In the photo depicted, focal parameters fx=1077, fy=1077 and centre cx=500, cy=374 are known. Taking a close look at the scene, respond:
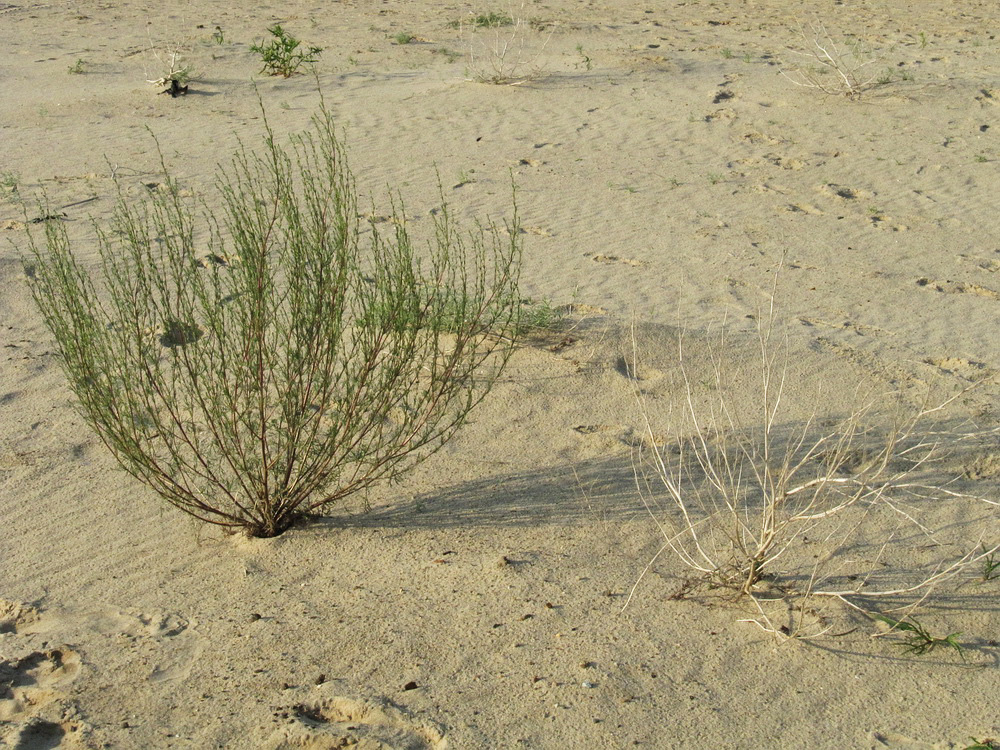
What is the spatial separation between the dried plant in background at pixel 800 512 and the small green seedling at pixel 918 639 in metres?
0.06

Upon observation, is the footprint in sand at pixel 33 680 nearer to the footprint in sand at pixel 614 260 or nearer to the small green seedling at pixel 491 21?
the footprint in sand at pixel 614 260

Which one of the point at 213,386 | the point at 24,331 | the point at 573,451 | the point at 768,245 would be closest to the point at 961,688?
the point at 573,451

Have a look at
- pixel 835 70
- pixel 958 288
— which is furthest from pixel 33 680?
pixel 835 70

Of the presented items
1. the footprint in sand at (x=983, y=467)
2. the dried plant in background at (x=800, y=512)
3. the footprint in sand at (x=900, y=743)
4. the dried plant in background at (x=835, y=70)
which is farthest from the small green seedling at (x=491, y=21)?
the footprint in sand at (x=900, y=743)

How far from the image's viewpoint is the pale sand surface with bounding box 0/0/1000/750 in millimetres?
3127

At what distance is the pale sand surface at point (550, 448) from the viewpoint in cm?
313

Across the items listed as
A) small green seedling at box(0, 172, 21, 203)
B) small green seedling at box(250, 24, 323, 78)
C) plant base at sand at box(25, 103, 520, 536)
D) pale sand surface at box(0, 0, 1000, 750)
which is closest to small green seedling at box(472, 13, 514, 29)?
pale sand surface at box(0, 0, 1000, 750)

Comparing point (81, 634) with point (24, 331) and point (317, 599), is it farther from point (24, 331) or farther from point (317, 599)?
point (24, 331)

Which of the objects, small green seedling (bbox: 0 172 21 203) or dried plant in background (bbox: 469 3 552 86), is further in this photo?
dried plant in background (bbox: 469 3 552 86)

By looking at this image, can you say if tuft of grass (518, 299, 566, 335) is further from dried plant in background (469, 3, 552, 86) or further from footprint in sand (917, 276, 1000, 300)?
dried plant in background (469, 3, 552, 86)

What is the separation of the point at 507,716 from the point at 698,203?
558cm

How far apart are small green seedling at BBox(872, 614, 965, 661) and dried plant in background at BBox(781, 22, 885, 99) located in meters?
7.64

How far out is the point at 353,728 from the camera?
3.02 m

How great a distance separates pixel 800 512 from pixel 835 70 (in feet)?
27.0
